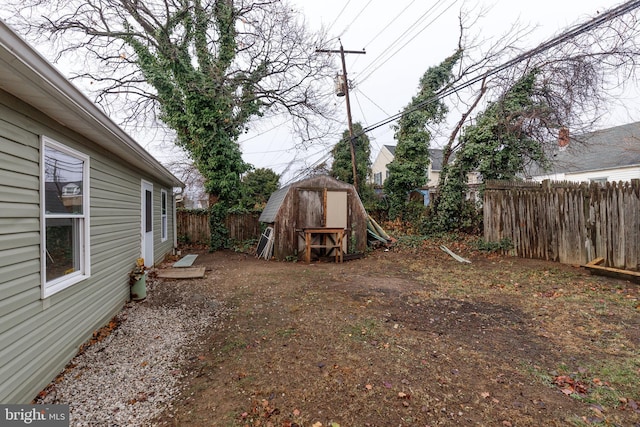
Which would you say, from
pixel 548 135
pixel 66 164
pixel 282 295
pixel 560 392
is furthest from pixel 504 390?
pixel 548 135

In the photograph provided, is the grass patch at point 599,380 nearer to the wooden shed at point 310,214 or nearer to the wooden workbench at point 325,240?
the wooden workbench at point 325,240

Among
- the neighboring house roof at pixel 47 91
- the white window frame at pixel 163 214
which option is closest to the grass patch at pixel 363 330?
the neighboring house roof at pixel 47 91

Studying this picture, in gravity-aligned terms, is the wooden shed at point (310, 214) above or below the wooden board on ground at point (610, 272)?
above

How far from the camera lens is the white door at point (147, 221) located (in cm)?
671

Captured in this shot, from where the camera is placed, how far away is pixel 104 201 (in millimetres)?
4055

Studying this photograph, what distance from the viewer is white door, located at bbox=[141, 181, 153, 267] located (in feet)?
22.0

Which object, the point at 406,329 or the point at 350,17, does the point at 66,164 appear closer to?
the point at 406,329

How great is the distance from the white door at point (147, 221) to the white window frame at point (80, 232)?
339 cm

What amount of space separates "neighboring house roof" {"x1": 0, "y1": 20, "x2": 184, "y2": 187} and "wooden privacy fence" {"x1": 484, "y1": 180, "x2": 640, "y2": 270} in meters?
8.44

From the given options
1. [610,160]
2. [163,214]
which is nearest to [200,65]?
[163,214]

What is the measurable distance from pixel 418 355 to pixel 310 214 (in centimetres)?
642

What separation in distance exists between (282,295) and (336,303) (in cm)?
109

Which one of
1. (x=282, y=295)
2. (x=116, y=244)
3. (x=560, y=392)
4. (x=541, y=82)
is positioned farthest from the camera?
(x=541, y=82)

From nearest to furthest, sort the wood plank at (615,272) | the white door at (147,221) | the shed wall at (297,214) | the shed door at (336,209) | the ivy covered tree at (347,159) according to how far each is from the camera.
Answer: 1. the wood plank at (615,272)
2. the white door at (147,221)
3. the shed wall at (297,214)
4. the shed door at (336,209)
5. the ivy covered tree at (347,159)
